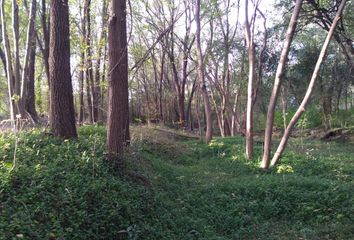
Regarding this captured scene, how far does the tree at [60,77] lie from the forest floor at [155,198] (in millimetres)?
430

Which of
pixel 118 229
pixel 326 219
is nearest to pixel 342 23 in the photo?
pixel 326 219

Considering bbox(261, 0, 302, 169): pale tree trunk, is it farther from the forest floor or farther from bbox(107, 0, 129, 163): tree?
bbox(107, 0, 129, 163): tree

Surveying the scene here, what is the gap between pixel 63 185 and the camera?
5.46 m

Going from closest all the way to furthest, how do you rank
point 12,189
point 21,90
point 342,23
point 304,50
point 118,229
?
point 12,189 < point 118,229 < point 21,90 < point 342,23 < point 304,50

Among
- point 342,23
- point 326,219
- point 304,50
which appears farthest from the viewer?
point 304,50

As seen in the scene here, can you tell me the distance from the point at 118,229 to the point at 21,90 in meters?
6.99

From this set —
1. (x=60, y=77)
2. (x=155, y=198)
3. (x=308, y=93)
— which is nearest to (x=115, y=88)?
(x=60, y=77)

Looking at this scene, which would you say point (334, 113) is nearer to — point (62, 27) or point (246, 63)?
point (246, 63)

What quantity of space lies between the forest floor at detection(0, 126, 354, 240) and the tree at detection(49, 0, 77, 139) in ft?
1.41

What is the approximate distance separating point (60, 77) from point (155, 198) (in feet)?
12.3

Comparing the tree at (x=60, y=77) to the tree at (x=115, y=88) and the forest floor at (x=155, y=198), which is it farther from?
the tree at (x=115, y=88)

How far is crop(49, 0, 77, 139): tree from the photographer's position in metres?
8.30

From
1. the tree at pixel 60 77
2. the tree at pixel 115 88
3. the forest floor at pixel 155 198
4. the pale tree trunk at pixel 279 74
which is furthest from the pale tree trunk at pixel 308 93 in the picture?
the tree at pixel 60 77

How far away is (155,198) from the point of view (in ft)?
22.1
